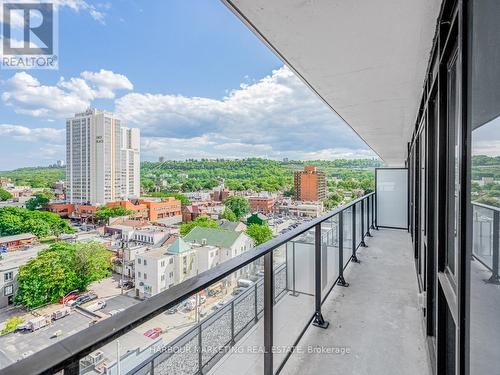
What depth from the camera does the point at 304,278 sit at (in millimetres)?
2123

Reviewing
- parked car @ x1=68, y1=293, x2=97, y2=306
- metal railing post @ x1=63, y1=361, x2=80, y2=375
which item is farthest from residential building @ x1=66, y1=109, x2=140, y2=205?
metal railing post @ x1=63, y1=361, x2=80, y2=375

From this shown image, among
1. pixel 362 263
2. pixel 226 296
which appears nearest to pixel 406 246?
pixel 362 263

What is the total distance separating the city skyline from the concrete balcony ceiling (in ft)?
0.74

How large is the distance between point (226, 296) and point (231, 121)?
61.9 feet

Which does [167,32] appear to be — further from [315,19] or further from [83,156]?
[315,19]

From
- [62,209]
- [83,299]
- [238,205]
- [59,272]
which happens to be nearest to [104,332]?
[83,299]

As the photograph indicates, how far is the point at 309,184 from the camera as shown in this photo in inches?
266

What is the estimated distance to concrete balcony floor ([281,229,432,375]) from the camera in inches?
69.2

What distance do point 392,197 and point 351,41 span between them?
5.73 metres

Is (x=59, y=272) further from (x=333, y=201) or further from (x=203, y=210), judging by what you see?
(x=333, y=201)

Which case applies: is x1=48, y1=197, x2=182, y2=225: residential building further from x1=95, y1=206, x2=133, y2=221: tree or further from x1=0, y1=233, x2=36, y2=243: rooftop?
x1=0, y1=233, x2=36, y2=243: rooftop

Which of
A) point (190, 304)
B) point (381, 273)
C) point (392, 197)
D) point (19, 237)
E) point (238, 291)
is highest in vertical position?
point (392, 197)

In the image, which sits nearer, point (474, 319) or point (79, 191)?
point (474, 319)

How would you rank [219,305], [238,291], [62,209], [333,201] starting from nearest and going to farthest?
[219,305] < [238,291] < [333,201] < [62,209]
